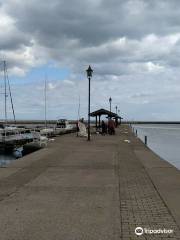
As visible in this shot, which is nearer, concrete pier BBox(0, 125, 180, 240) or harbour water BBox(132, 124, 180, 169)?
concrete pier BBox(0, 125, 180, 240)

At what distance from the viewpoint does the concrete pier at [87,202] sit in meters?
7.29

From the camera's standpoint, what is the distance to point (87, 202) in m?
9.56

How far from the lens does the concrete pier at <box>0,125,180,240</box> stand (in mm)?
7293

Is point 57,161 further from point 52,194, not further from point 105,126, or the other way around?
point 105,126

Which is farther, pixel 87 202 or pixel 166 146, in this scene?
pixel 166 146

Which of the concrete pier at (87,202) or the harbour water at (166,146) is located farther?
the harbour water at (166,146)

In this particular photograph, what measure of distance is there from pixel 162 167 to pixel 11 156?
19.8 meters

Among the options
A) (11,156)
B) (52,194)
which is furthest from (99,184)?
(11,156)

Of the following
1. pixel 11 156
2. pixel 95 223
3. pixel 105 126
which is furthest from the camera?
pixel 105 126

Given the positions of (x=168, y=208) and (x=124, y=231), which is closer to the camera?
(x=124, y=231)

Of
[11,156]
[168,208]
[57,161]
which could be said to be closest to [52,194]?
[168,208]

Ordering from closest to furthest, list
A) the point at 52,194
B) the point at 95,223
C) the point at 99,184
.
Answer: the point at 95,223
the point at 52,194
the point at 99,184

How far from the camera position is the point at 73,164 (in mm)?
17078

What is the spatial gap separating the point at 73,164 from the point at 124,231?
9.86 meters
